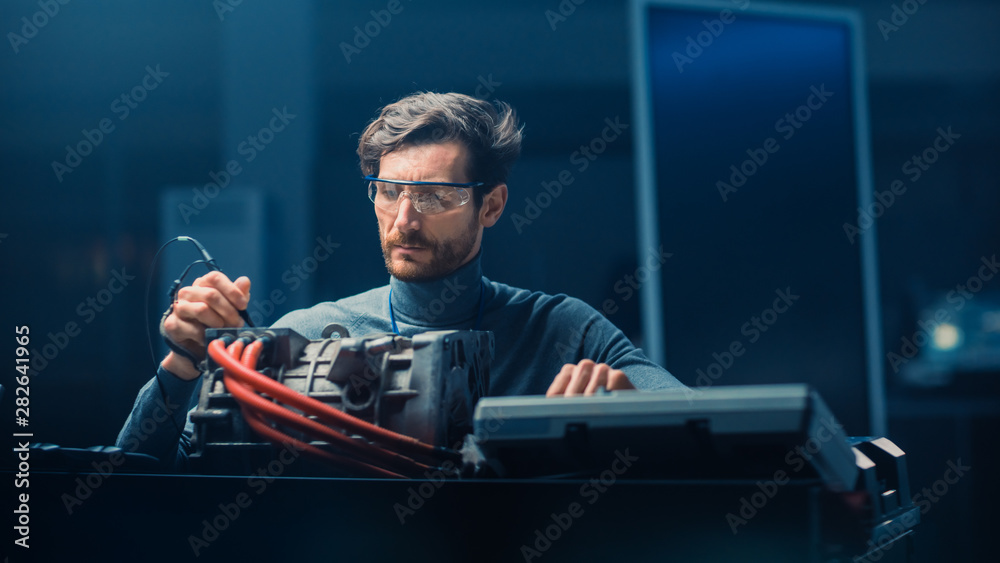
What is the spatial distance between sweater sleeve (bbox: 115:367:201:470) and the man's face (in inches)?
16.3

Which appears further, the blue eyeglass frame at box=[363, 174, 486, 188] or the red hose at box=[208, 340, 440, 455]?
the blue eyeglass frame at box=[363, 174, 486, 188]

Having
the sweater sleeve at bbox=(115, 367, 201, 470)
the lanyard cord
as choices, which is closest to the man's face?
the lanyard cord

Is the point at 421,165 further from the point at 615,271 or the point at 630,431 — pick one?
the point at 615,271

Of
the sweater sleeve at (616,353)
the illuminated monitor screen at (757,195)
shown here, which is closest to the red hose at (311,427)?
the sweater sleeve at (616,353)

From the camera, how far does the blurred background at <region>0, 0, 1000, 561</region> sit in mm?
3156

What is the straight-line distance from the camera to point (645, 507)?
2.07ft

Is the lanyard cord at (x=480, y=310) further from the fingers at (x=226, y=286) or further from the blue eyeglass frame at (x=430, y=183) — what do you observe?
the fingers at (x=226, y=286)

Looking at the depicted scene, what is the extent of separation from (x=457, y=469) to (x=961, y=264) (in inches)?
148

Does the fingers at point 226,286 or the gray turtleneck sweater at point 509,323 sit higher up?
the fingers at point 226,286

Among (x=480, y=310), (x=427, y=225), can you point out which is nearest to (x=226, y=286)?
(x=427, y=225)

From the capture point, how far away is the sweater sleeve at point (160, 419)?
3.45 feet

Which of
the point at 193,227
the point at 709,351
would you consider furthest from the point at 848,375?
the point at 193,227

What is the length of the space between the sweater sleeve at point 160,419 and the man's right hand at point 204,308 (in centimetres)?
11

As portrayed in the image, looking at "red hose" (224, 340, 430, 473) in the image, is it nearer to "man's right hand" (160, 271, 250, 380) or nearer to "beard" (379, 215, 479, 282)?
"man's right hand" (160, 271, 250, 380)
